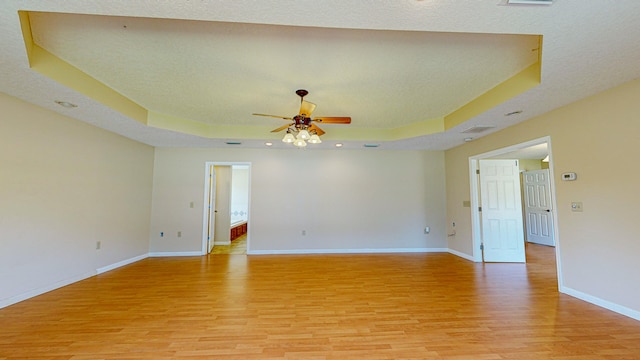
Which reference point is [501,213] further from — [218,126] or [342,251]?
[218,126]

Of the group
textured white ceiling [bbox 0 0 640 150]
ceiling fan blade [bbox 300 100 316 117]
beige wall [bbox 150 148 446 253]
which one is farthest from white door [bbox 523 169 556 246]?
ceiling fan blade [bbox 300 100 316 117]

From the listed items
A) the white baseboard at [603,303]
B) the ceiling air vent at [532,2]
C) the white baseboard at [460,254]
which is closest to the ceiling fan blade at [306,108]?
the ceiling air vent at [532,2]

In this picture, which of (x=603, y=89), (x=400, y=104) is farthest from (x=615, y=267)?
(x=400, y=104)

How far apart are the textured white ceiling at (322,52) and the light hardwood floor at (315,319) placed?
2421mm

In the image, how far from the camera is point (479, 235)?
16.9ft

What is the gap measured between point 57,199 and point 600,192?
6903 millimetres

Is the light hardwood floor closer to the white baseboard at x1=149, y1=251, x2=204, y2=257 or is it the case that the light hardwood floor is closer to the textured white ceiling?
the white baseboard at x1=149, y1=251, x2=204, y2=257

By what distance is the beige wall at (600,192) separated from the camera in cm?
269

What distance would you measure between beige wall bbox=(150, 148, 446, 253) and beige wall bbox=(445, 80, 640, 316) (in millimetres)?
2699

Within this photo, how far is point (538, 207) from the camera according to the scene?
702 cm

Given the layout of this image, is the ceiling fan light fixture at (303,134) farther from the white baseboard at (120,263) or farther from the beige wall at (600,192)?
the white baseboard at (120,263)

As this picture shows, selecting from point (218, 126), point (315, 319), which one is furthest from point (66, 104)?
point (315, 319)

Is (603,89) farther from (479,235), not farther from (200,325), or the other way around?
(200,325)

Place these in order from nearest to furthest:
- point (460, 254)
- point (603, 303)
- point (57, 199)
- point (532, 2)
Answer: point (532, 2) → point (603, 303) → point (57, 199) → point (460, 254)
